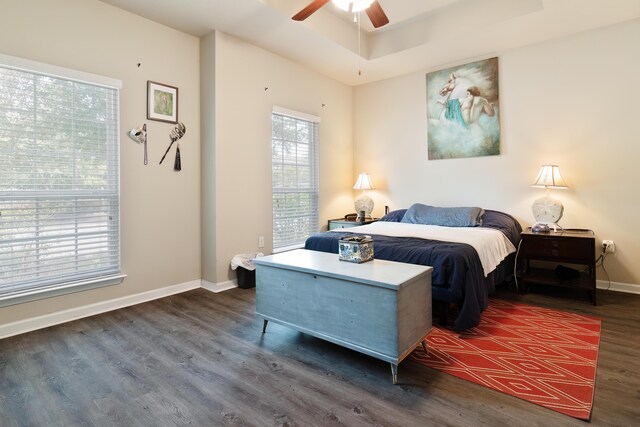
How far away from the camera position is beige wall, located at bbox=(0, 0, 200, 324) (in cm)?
264

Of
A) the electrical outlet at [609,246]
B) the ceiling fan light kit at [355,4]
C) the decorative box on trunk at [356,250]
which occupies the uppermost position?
the ceiling fan light kit at [355,4]

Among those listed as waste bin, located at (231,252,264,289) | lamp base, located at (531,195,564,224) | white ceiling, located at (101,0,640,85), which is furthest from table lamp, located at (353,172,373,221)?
lamp base, located at (531,195,564,224)

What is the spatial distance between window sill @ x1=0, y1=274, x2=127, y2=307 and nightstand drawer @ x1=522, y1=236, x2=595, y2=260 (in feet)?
12.8

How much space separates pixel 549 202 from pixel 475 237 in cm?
134

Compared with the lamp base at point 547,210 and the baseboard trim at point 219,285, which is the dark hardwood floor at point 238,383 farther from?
the lamp base at point 547,210

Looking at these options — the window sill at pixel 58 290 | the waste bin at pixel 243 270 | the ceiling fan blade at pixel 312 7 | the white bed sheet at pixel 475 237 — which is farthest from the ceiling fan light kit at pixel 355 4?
the window sill at pixel 58 290

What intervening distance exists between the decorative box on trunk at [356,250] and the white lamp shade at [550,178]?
8.03 ft

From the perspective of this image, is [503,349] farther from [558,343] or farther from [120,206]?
[120,206]

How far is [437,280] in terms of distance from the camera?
2.48 m

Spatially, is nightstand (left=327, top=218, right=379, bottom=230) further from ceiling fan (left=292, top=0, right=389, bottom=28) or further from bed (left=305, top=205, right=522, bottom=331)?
ceiling fan (left=292, top=0, right=389, bottom=28)

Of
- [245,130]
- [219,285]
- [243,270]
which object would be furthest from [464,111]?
[219,285]

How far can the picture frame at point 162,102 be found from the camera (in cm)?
328

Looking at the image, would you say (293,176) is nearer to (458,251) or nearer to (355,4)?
(355,4)

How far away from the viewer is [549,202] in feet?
12.0
